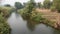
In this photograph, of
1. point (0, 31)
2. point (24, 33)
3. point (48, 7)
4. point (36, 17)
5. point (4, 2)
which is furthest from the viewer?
point (48, 7)

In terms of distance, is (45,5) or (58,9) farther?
(45,5)

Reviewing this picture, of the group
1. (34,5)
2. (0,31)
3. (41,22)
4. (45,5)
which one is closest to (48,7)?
(45,5)

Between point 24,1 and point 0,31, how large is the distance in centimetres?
817

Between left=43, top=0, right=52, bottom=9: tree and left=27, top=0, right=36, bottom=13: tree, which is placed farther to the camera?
left=43, top=0, right=52, bottom=9: tree

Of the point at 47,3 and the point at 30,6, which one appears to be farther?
the point at 47,3

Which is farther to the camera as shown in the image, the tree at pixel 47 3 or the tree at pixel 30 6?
the tree at pixel 47 3

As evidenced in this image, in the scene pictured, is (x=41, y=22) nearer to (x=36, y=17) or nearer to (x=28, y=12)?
(x=36, y=17)

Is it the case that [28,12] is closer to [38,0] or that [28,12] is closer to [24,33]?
[38,0]

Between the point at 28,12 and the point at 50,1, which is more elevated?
the point at 50,1

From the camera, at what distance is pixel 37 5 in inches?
542

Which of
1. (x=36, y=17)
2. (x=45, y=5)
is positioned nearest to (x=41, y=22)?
(x=36, y=17)

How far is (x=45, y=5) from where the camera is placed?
44.7 ft

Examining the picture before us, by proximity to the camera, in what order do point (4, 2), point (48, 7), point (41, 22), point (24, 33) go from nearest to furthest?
point (24, 33), point (41, 22), point (4, 2), point (48, 7)

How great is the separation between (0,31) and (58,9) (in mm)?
6250
